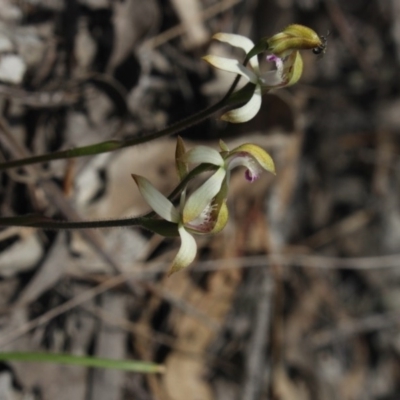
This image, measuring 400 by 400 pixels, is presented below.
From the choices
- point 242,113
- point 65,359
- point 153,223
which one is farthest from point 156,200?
point 65,359

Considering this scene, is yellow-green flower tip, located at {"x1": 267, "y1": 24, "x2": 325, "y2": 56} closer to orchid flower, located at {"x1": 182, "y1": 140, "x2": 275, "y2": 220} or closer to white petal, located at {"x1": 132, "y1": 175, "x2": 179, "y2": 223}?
orchid flower, located at {"x1": 182, "y1": 140, "x2": 275, "y2": 220}

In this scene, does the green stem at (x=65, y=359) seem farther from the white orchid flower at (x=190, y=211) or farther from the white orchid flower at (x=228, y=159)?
the white orchid flower at (x=228, y=159)

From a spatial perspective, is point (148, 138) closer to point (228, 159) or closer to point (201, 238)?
point (228, 159)

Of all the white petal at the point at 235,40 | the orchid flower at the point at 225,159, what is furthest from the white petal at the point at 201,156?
the white petal at the point at 235,40

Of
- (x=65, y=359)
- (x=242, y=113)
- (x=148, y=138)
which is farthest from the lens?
(x=65, y=359)

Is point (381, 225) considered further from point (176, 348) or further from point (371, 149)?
point (176, 348)

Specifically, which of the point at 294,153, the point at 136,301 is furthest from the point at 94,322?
the point at 294,153
